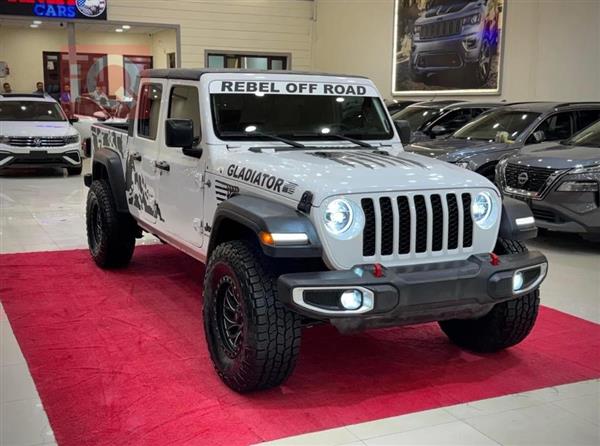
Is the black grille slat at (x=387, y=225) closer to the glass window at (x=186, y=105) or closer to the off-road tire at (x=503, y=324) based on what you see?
the off-road tire at (x=503, y=324)

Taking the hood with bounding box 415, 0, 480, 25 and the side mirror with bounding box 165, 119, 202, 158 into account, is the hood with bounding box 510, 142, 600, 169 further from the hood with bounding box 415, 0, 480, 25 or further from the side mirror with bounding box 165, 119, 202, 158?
the hood with bounding box 415, 0, 480, 25

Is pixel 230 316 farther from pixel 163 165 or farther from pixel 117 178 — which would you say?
pixel 117 178

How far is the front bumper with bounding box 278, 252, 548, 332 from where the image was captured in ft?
10.6

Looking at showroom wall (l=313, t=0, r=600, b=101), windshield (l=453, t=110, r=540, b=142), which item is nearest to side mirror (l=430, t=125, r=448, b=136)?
windshield (l=453, t=110, r=540, b=142)

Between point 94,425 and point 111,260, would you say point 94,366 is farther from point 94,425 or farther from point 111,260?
point 111,260

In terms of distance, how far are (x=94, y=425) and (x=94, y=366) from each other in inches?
30.6

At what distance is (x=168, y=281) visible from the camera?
587cm

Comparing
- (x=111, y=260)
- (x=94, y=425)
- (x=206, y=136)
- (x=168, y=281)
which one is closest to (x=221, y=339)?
(x=94, y=425)

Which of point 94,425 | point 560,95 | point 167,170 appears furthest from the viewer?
point 560,95

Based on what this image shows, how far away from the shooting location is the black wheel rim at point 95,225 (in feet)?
20.6

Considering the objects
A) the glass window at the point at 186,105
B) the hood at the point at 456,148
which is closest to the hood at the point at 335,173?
the glass window at the point at 186,105

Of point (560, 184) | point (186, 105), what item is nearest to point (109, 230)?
point (186, 105)

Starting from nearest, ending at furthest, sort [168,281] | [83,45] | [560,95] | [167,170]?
1. [167,170]
2. [168,281]
3. [560,95]
4. [83,45]

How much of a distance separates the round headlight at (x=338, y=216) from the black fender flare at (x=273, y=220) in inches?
3.5
